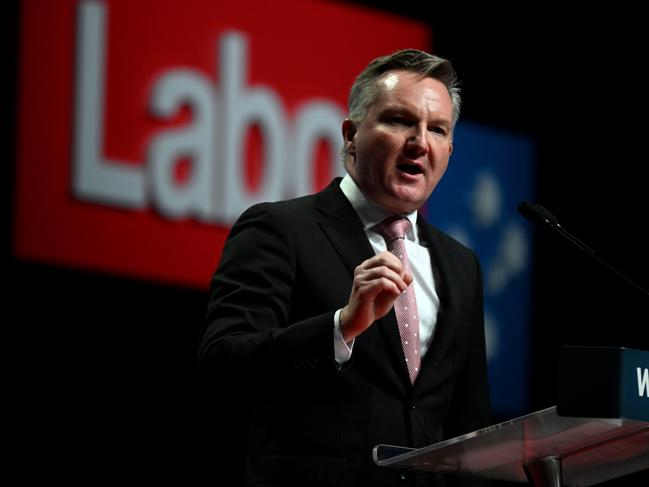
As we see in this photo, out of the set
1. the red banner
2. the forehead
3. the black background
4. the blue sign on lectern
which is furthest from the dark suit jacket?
the black background

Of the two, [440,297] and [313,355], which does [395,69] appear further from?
[313,355]

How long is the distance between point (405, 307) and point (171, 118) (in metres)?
1.94

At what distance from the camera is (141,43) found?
3938 mm

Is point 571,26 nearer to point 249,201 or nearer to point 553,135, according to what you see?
point 553,135

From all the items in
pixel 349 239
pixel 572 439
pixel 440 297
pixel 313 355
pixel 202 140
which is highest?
pixel 202 140

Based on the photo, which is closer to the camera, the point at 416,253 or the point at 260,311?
the point at 260,311

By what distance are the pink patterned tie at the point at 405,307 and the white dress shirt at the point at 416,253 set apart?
0.06ft

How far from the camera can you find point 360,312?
1.87 metres

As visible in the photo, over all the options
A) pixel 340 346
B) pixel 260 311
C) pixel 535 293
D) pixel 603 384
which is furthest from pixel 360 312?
pixel 535 293

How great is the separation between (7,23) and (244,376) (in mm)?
2115

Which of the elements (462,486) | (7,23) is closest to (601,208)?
(7,23)

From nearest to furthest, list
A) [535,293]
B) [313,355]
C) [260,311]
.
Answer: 1. [313,355]
2. [260,311]
3. [535,293]

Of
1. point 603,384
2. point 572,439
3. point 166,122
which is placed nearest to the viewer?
point 603,384

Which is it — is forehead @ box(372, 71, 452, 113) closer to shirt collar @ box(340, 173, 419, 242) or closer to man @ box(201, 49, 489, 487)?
man @ box(201, 49, 489, 487)
